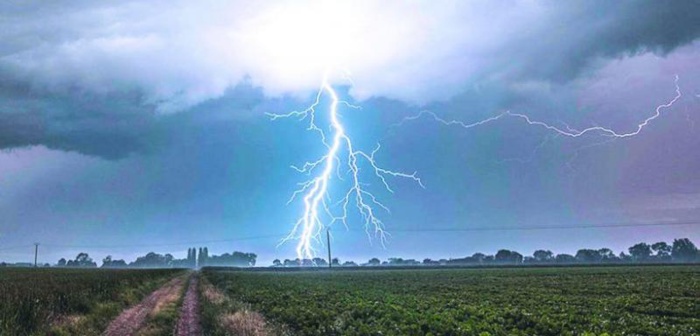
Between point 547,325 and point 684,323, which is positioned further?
point 684,323

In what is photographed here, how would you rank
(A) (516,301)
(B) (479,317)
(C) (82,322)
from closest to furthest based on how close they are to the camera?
1. (C) (82,322)
2. (B) (479,317)
3. (A) (516,301)

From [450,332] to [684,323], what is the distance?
9.93 meters

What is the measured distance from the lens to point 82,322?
59.5 ft

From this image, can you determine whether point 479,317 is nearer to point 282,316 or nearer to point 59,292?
point 282,316

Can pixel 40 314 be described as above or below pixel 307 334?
above

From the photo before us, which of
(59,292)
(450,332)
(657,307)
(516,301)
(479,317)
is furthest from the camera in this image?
(516,301)

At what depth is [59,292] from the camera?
977 inches

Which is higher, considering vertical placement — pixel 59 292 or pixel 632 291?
pixel 59 292

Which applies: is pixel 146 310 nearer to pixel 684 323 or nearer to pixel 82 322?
pixel 82 322

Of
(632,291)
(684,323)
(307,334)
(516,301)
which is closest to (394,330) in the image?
(307,334)

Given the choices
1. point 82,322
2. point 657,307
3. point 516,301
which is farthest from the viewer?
point 516,301

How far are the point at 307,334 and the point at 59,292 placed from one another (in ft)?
52.2

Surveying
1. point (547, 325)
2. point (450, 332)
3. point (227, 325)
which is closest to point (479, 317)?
point (547, 325)

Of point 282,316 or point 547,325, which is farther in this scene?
point 282,316
